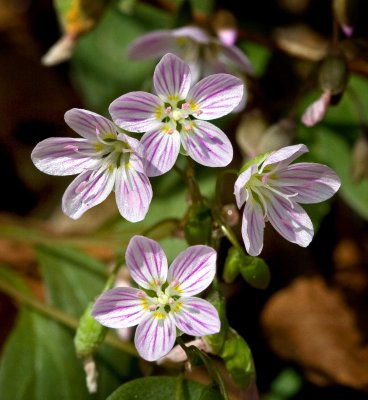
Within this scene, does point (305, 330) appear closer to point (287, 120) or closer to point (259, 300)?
point (259, 300)

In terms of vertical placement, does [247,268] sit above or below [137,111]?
below

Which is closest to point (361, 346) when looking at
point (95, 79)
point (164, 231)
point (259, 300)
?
point (259, 300)

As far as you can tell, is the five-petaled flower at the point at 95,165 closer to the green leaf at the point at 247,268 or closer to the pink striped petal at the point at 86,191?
the pink striped petal at the point at 86,191

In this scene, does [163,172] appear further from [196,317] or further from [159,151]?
[196,317]

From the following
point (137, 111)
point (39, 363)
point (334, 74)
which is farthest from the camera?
point (39, 363)

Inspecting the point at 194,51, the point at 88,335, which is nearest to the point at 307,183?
the point at 88,335

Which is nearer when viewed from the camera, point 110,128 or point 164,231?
point 110,128

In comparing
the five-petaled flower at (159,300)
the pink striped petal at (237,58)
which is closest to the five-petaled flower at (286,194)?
the five-petaled flower at (159,300)
